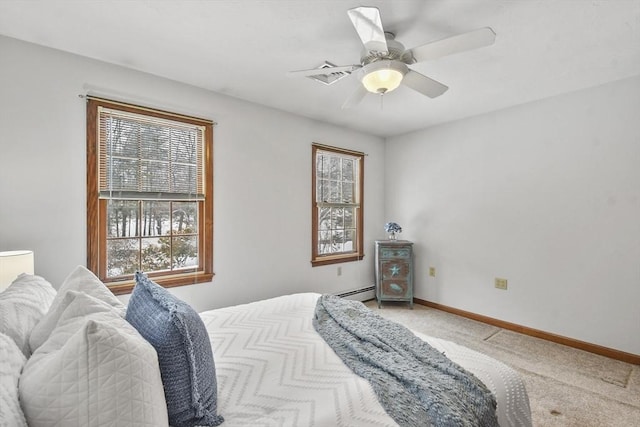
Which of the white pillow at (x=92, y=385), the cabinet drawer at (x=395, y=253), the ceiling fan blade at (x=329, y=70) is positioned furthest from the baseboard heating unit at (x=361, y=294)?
the white pillow at (x=92, y=385)

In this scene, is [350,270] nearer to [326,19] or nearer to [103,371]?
[326,19]

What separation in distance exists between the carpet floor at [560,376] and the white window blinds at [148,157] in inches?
114

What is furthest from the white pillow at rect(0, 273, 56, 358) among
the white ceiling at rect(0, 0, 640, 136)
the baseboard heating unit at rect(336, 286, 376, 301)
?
the baseboard heating unit at rect(336, 286, 376, 301)

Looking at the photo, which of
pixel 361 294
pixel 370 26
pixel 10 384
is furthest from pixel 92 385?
pixel 361 294

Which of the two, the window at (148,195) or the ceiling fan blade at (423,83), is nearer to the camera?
the ceiling fan blade at (423,83)

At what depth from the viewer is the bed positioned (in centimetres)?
73

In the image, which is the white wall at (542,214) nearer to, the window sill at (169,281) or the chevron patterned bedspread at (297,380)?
the chevron patterned bedspread at (297,380)

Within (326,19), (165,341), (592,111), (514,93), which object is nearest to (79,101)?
(326,19)

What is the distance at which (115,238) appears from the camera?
252 centimetres

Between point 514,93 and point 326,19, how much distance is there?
2.20 metres

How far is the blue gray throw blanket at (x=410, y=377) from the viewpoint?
42.6 inches

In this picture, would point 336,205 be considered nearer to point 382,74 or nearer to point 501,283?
point 501,283

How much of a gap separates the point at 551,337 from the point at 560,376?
0.78 m

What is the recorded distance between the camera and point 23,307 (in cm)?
114
